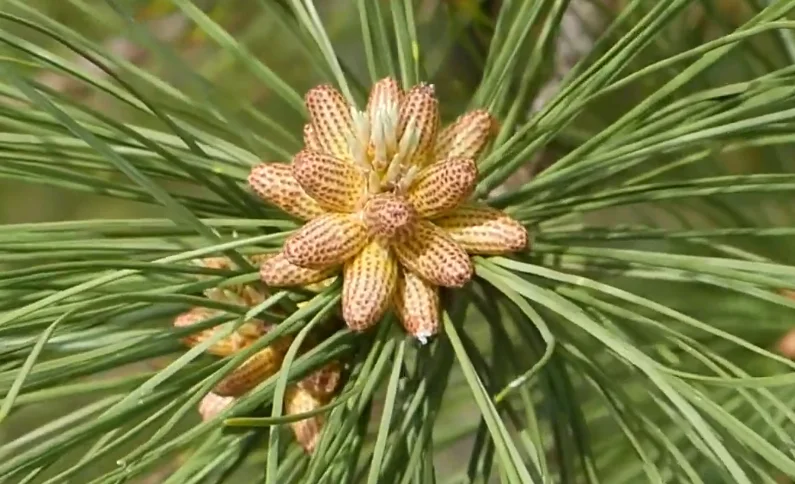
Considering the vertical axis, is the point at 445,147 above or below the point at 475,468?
above

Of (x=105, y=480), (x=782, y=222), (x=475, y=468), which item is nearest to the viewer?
(x=105, y=480)

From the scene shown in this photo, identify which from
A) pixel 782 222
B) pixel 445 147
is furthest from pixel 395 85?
pixel 782 222

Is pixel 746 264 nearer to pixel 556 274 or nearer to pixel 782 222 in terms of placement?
pixel 556 274

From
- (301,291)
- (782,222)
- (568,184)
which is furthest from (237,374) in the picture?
(782,222)

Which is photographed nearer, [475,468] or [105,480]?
[105,480]

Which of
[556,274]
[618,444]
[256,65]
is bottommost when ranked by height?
[618,444]

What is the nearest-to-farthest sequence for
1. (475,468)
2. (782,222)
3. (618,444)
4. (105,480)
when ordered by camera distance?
(105,480) → (475,468) → (618,444) → (782,222)

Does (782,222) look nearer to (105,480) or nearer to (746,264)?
(746,264)
